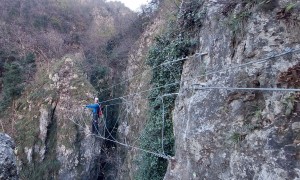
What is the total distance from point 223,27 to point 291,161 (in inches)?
107

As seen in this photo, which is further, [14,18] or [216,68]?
[14,18]

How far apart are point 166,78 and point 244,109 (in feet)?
13.1

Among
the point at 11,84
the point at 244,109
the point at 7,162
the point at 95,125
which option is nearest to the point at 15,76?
the point at 11,84

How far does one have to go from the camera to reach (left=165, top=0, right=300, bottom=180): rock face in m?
3.44

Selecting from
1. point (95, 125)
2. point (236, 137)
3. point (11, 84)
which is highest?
point (11, 84)

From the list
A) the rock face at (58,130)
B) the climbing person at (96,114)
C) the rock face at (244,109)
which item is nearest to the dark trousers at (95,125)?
the climbing person at (96,114)

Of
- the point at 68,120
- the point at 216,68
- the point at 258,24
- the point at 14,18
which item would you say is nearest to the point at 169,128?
the point at 216,68

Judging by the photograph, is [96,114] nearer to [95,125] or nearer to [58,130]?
[95,125]

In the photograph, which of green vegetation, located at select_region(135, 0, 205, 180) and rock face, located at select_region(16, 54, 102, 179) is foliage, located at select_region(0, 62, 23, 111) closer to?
rock face, located at select_region(16, 54, 102, 179)

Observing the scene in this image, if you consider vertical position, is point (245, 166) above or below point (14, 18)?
below

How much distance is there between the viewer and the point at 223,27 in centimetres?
507

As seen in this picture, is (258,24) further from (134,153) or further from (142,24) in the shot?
(142,24)

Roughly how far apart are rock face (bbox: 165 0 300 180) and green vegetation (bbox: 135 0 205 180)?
1026 millimetres

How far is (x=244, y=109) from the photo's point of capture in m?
4.16
